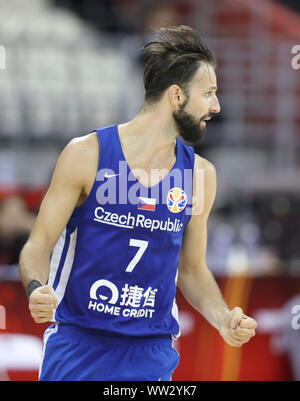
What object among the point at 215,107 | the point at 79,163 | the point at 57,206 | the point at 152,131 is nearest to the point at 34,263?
the point at 57,206

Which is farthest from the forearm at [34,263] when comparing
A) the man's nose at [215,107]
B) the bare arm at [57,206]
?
the man's nose at [215,107]

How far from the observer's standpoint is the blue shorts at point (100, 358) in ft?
11.4

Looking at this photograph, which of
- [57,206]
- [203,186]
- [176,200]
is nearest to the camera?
[57,206]

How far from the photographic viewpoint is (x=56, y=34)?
11.2 m

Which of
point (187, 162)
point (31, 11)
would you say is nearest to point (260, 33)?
point (31, 11)

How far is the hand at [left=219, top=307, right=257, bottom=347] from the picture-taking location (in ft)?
10.6

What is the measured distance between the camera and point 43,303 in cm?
292

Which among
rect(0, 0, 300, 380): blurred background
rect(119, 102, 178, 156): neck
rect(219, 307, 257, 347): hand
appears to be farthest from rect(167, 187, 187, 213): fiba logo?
rect(0, 0, 300, 380): blurred background

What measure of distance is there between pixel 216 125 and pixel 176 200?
6630 mm

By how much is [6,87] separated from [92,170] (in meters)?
7.16

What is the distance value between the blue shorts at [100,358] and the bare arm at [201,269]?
14.1 inches

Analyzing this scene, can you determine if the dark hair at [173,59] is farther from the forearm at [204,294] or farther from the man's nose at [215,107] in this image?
the forearm at [204,294]

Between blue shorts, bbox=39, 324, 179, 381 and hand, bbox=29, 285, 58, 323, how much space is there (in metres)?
0.57

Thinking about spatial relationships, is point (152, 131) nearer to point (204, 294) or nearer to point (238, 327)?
point (204, 294)
